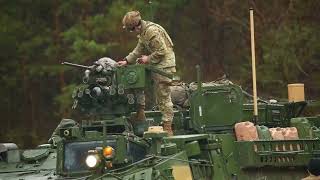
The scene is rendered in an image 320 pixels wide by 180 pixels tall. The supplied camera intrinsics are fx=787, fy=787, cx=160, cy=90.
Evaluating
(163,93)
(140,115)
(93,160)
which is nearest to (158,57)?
(163,93)

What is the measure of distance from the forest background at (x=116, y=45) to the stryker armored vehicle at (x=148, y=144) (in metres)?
8.96

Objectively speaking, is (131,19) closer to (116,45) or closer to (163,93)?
(163,93)

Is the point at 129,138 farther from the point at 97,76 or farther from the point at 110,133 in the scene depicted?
the point at 97,76

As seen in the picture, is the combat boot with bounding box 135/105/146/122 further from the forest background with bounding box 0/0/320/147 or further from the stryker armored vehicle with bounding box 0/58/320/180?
the forest background with bounding box 0/0/320/147

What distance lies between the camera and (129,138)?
9.99 m

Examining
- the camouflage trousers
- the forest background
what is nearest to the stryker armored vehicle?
the camouflage trousers

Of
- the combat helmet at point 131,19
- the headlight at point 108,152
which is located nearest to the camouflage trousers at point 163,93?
the combat helmet at point 131,19

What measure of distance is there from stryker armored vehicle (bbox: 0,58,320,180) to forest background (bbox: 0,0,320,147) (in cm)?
896

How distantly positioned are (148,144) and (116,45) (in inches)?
646

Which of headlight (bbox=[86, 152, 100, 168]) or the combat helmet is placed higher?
the combat helmet

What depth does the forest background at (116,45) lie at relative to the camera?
22547mm

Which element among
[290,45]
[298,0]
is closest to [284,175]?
[290,45]

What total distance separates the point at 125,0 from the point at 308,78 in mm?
7780

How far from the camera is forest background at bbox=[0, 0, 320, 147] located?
22.5 meters
